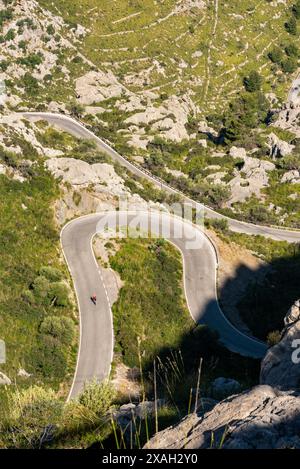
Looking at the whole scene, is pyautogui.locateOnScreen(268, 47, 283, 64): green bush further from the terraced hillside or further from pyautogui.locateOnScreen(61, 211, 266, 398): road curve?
pyautogui.locateOnScreen(61, 211, 266, 398): road curve

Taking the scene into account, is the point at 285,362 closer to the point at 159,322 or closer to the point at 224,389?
the point at 224,389

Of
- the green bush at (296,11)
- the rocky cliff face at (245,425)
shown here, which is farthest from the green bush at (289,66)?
the rocky cliff face at (245,425)

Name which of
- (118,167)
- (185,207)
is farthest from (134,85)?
(185,207)

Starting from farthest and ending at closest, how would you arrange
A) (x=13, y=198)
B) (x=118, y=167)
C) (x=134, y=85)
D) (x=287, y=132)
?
1. (x=134, y=85)
2. (x=287, y=132)
3. (x=118, y=167)
4. (x=13, y=198)

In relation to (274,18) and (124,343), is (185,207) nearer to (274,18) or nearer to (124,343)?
(124,343)

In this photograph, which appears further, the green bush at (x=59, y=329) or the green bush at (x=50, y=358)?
the green bush at (x=59, y=329)

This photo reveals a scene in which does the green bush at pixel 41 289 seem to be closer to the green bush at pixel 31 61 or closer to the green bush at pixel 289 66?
the green bush at pixel 31 61

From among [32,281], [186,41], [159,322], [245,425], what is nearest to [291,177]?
[159,322]
